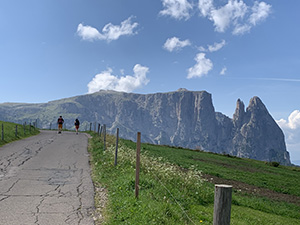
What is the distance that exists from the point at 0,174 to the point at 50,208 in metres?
5.93

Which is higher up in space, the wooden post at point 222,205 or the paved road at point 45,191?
the wooden post at point 222,205

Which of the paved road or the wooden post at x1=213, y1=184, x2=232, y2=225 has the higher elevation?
the wooden post at x1=213, y1=184, x2=232, y2=225

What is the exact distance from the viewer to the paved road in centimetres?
709

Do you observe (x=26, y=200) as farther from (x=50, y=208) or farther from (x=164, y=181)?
(x=164, y=181)

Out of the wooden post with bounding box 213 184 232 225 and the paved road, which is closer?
the wooden post with bounding box 213 184 232 225

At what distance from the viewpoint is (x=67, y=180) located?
38.4ft

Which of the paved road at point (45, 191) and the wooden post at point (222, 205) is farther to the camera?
the paved road at point (45, 191)

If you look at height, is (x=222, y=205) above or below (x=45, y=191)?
above

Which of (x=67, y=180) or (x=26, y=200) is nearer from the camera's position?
(x=26, y=200)

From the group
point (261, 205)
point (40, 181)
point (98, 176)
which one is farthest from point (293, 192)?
point (40, 181)

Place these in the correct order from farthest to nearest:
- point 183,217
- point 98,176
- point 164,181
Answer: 1. point 98,176
2. point 164,181
3. point 183,217

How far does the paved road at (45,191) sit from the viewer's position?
7094 mm

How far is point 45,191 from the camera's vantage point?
9.72m

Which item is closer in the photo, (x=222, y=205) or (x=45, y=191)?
(x=222, y=205)
